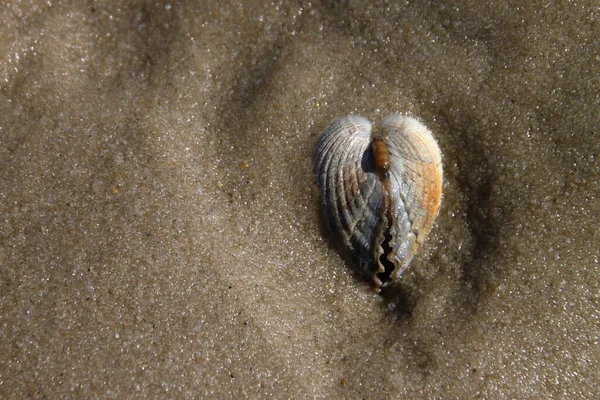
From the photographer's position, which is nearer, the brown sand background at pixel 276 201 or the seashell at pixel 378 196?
the brown sand background at pixel 276 201

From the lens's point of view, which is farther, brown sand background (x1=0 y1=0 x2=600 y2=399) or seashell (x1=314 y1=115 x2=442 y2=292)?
seashell (x1=314 y1=115 x2=442 y2=292)

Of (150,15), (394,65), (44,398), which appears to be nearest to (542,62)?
(394,65)

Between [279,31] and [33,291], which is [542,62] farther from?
[33,291]

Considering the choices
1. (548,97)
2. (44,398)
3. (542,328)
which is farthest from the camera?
(548,97)
